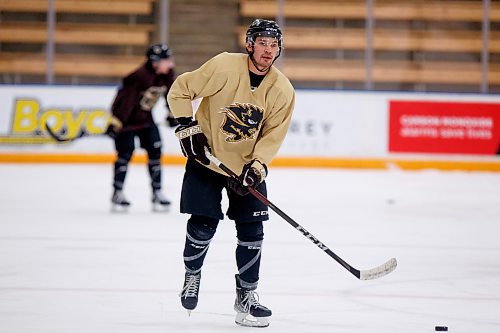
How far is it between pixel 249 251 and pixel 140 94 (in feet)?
12.5

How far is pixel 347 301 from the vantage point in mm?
3748

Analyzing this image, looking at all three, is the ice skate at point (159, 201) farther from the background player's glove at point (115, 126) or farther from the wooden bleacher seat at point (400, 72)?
the wooden bleacher seat at point (400, 72)

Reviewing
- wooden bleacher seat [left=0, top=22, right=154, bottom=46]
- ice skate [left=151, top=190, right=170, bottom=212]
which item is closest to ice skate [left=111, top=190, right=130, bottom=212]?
ice skate [left=151, top=190, right=170, bottom=212]

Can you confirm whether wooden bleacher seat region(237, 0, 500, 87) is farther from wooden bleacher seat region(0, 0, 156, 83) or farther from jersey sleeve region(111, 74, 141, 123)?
jersey sleeve region(111, 74, 141, 123)

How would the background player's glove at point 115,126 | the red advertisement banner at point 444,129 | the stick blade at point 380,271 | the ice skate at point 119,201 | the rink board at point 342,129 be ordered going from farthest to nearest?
the red advertisement banner at point 444,129
the rink board at point 342,129
the background player's glove at point 115,126
the ice skate at point 119,201
the stick blade at point 380,271

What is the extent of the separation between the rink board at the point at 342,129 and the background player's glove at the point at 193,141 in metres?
7.13

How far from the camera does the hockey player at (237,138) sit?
328 centimetres

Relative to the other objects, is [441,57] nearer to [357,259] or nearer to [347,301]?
[357,259]

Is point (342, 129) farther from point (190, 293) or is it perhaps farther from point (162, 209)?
point (190, 293)

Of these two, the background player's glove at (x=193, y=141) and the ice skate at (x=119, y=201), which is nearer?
the background player's glove at (x=193, y=141)

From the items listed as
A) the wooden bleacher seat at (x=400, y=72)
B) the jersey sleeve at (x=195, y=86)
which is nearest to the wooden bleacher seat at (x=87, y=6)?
the wooden bleacher seat at (x=400, y=72)

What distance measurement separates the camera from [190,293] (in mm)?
3332

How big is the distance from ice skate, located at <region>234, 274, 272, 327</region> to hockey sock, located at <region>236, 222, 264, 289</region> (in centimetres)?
3

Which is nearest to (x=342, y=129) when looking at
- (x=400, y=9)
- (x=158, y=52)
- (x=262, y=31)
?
(x=400, y=9)
